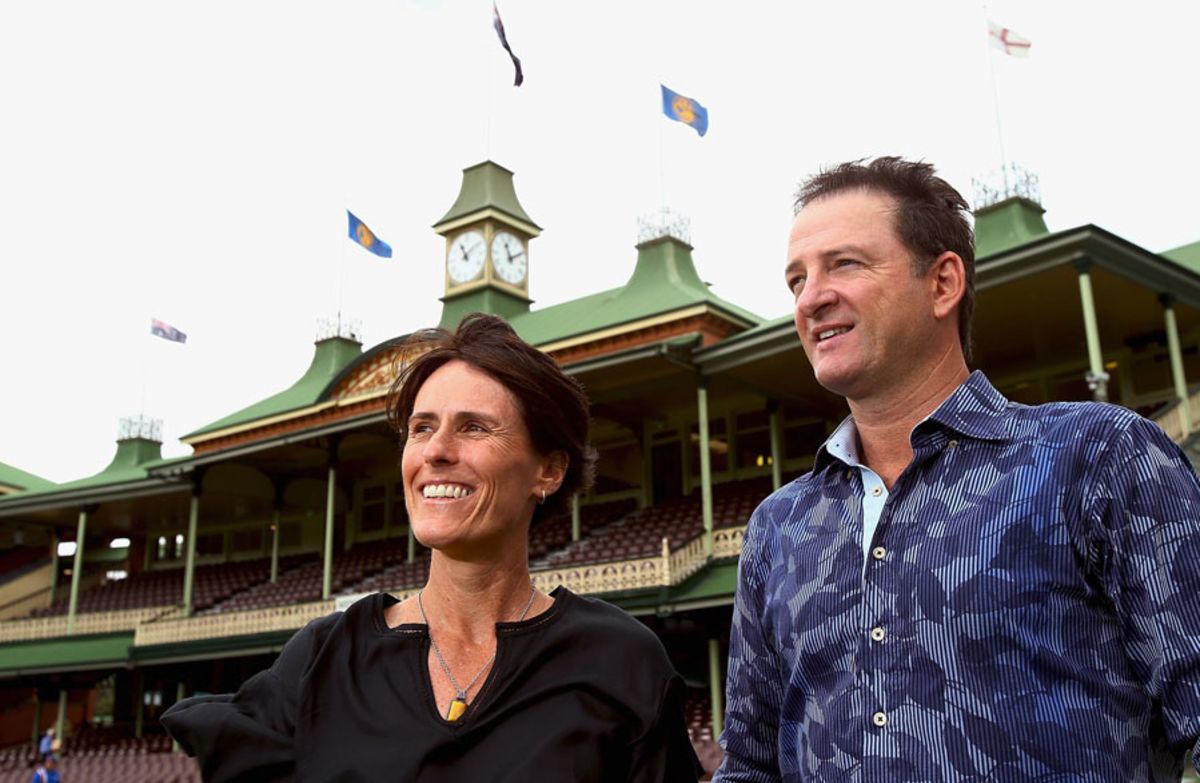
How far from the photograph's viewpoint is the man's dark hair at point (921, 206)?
8.36ft

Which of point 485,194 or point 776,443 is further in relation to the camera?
point 485,194

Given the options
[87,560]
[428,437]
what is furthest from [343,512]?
[428,437]

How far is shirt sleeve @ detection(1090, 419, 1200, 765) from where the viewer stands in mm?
2006

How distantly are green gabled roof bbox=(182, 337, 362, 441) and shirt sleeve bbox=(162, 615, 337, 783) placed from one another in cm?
2724

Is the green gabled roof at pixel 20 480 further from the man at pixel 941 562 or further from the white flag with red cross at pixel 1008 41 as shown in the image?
the man at pixel 941 562

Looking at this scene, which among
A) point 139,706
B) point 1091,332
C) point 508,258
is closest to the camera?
point 1091,332

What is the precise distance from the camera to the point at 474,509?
108 inches

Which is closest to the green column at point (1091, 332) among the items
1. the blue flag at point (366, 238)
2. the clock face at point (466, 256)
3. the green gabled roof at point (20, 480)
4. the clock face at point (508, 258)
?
the clock face at point (508, 258)

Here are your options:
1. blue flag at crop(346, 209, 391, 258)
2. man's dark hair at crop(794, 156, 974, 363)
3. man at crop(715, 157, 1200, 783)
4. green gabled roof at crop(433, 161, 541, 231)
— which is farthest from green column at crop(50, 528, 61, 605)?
man's dark hair at crop(794, 156, 974, 363)

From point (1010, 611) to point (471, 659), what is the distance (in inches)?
48.7

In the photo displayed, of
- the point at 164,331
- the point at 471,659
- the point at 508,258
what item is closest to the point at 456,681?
the point at 471,659

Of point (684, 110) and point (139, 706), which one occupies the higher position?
point (684, 110)

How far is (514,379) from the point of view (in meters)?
2.86

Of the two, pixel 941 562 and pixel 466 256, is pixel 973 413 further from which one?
pixel 466 256
